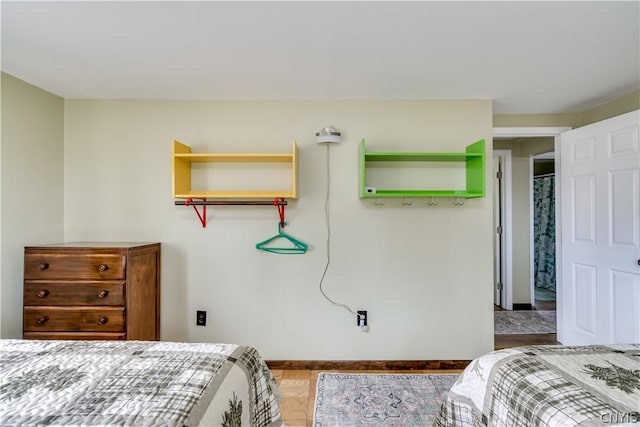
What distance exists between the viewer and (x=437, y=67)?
2.04m

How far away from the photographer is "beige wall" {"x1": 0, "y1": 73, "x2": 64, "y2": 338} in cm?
212

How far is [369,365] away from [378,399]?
1.41 ft

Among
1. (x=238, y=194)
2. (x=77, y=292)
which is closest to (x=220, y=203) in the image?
(x=238, y=194)

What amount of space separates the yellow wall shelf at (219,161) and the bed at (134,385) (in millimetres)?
1278

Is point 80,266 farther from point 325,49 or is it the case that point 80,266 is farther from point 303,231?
point 325,49

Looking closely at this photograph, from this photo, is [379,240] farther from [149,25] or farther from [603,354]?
[149,25]

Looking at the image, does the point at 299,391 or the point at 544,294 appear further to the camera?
the point at 544,294

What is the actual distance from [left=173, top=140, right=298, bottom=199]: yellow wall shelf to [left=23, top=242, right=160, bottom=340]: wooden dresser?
2.01 feet

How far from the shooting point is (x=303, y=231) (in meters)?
2.58

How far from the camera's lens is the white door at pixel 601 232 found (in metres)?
2.29

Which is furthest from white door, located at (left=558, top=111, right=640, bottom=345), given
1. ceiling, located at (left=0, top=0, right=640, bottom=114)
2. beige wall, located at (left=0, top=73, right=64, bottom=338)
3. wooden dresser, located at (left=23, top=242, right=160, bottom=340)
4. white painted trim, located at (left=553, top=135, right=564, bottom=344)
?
beige wall, located at (left=0, top=73, right=64, bottom=338)

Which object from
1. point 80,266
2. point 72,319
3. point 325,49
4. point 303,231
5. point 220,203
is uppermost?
point 325,49

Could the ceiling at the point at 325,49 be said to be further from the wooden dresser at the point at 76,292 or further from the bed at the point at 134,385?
the bed at the point at 134,385

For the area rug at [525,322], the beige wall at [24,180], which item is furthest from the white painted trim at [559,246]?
the beige wall at [24,180]
